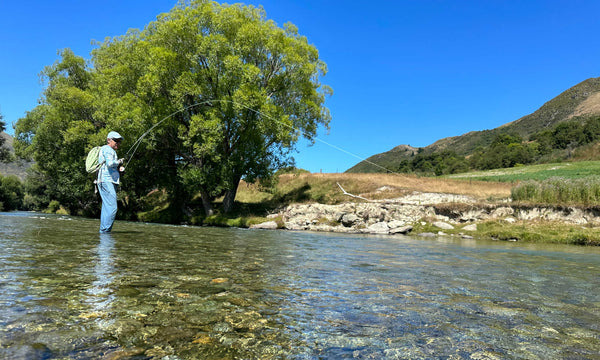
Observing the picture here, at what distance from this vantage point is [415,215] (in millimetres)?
28141

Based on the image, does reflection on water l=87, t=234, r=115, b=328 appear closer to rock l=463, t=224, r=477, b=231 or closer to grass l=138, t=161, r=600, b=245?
grass l=138, t=161, r=600, b=245

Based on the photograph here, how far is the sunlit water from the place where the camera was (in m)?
2.82

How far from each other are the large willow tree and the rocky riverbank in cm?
549

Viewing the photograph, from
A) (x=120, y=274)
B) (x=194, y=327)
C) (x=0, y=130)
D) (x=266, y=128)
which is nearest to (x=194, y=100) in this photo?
(x=266, y=128)

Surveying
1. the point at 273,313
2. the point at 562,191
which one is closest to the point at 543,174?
the point at 562,191

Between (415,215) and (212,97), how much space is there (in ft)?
62.7

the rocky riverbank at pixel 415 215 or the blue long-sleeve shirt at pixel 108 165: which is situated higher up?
the blue long-sleeve shirt at pixel 108 165

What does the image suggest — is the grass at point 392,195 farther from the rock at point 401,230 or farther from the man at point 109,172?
the man at point 109,172

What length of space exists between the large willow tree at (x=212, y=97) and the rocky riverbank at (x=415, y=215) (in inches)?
216

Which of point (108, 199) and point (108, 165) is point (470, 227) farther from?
point (108, 165)

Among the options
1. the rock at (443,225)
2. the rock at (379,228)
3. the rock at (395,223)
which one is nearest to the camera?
the rock at (379,228)

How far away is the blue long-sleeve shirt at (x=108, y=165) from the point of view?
10.8m

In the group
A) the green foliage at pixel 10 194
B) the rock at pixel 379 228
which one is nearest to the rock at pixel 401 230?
the rock at pixel 379 228

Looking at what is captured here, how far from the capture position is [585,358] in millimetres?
2826
